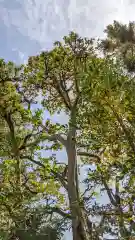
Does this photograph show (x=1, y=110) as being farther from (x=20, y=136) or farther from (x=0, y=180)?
(x=0, y=180)

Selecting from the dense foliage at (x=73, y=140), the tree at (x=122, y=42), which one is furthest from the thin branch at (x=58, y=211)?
the tree at (x=122, y=42)

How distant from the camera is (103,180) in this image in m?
8.76

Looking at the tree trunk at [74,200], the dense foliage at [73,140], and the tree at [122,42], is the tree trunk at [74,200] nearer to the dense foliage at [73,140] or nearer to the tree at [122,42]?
the dense foliage at [73,140]

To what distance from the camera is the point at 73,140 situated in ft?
32.8

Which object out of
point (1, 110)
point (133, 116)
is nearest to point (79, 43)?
point (1, 110)

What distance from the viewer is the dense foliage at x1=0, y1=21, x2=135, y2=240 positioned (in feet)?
21.7

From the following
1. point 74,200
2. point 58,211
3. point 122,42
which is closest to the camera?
point 58,211

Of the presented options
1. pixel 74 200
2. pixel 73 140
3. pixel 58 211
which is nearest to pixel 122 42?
pixel 73 140

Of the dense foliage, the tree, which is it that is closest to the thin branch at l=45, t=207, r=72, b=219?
the dense foliage

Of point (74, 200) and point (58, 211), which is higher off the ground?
point (74, 200)

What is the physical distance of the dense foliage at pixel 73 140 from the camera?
6.62 m

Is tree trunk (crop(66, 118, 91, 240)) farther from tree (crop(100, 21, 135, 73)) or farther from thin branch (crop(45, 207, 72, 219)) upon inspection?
tree (crop(100, 21, 135, 73))

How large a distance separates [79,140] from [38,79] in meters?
3.07

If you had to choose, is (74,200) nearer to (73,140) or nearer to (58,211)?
(58,211)
